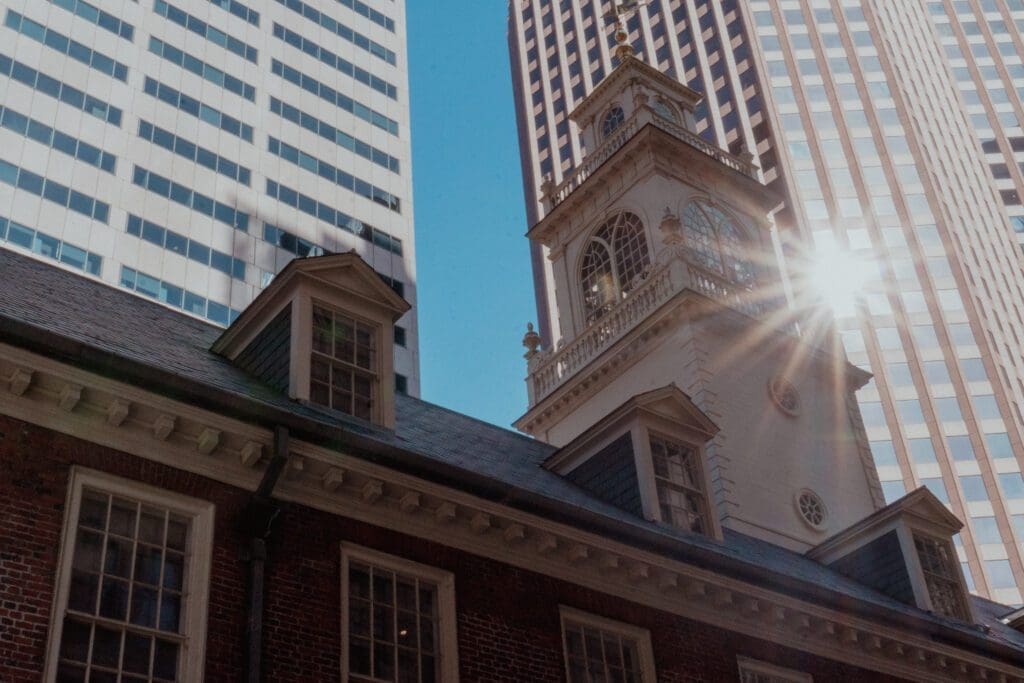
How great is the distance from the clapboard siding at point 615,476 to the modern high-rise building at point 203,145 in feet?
167

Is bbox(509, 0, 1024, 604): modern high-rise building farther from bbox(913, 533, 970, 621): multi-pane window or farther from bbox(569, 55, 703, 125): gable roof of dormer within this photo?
bbox(913, 533, 970, 621): multi-pane window

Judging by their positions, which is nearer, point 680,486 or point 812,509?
point 680,486

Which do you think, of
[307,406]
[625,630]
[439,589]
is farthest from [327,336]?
[625,630]

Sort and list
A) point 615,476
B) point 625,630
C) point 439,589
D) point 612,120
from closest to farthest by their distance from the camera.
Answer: point 439,589
point 625,630
point 615,476
point 612,120

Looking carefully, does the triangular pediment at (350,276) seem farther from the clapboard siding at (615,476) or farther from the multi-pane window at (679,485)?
the multi-pane window at (679,485)

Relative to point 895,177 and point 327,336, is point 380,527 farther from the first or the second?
point 895,177

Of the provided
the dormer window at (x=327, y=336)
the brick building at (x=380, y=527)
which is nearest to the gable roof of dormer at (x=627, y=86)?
the brick building at (x=380, y=527)

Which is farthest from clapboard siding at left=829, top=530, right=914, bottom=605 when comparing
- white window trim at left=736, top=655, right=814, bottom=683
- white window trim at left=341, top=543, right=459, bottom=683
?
white window trim at left=341, top=543, right=459, bottom=683

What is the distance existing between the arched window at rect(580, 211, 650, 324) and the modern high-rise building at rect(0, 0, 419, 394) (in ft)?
134

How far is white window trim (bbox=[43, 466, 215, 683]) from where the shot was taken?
12258mm

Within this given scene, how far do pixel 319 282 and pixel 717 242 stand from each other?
17.2 meters

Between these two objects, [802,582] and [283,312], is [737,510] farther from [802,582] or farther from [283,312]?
[283,312]

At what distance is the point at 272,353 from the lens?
1828cm

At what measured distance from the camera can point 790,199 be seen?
349 ft
